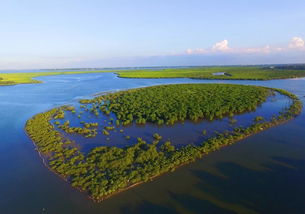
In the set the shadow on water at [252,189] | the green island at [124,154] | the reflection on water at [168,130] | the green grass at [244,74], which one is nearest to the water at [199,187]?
the shadow on water at [252,189]

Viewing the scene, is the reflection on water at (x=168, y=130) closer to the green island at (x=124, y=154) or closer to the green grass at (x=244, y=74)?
the green island at (x=124, y=154)

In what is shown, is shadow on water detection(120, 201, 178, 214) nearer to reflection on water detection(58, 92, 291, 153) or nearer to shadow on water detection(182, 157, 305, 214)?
shadow on water detection(182, 157, 305, 214)

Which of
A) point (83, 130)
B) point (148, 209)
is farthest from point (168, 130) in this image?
point (148, 209)

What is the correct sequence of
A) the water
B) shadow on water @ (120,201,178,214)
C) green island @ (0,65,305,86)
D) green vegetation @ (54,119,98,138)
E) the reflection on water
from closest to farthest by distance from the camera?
1. shadow on water @ (120,201,178,214)
2. the water
3. the reflection on water
4. green vegetation @ (54,119,98,138)
5. green island @ (0,65,305,86)

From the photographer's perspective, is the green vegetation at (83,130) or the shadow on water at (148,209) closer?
the shadow on water at (148,209)

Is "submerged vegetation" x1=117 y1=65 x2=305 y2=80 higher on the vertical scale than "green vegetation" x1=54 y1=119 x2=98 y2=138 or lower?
higher

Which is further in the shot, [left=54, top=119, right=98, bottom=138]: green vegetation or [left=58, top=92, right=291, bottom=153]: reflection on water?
[left=54, top=119, right=98, bottom=138]: green vegetation

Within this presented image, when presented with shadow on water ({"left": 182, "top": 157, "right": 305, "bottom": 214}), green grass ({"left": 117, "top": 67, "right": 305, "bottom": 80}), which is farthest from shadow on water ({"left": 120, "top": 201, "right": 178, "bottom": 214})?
green grass ({"left": 117, "top": 67, "right": 305, "bottom": 80})

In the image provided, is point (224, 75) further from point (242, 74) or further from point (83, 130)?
point (83, 130)

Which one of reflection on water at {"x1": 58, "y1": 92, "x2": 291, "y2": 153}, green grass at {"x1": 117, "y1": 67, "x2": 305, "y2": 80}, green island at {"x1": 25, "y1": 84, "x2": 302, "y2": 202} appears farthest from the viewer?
green grass at {"x1": 117, "y1": 67, "x2": 305, "y2": 80}
